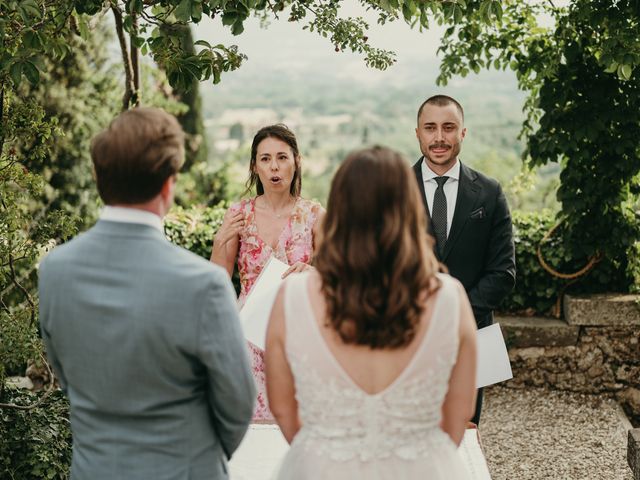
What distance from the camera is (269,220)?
143 inches

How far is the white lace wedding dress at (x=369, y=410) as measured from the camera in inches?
70.6

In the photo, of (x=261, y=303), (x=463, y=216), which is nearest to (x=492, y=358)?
(x=463, y=216)

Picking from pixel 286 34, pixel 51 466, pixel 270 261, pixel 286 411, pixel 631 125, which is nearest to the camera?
pixel 286 411

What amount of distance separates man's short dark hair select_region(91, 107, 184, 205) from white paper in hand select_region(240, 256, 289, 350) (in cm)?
138

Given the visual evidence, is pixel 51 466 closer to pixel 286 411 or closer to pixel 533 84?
pixel 286 411

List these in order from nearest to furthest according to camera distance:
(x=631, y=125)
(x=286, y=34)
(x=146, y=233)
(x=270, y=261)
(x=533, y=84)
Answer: (x=146, y=233) → (x=270, y=261) → (x=631, y=125) → (x=533, y=84) → (x=286, y=34)

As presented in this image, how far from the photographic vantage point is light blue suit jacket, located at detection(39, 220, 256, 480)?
5.66 ft

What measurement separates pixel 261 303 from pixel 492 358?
983 mm

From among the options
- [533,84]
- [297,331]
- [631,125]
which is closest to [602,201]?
[631,125]

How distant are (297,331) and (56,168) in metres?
7.57

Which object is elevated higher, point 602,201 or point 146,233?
point 146,233

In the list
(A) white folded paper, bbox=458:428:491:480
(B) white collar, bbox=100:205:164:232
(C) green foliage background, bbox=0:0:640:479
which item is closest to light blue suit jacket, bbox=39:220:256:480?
(B) white collar, bbox=100:205:164:232

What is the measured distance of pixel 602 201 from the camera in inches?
221

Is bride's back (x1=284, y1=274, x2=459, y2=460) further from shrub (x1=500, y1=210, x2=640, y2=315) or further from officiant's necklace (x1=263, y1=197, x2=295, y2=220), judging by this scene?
shrub (x1=500, y1=210, x2=640, y2=315)
